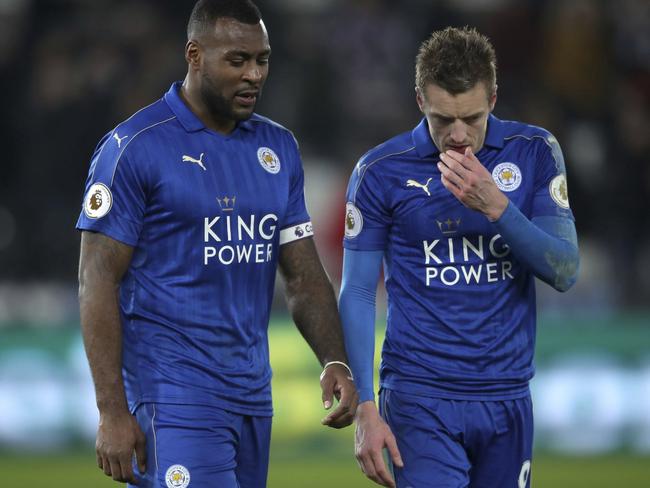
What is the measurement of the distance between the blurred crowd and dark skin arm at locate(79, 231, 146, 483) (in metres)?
6.22

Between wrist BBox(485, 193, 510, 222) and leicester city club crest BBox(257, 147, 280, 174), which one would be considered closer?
wrist BBox(485, 193, 510, 222)

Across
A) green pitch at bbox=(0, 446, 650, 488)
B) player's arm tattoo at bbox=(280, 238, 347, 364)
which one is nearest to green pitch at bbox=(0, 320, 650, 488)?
green pitch at bbox=(0, 446, 650, 488)

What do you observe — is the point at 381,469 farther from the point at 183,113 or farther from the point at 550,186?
the point at 183,113

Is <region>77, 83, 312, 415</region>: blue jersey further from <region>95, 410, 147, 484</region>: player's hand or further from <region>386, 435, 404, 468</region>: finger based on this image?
<region>386, 435, 404, 468</region>: finger

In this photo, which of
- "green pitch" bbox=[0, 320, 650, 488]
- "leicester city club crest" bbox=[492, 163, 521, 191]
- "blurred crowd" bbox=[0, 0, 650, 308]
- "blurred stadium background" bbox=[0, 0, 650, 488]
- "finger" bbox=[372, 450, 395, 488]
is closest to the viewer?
"finger" bbox=[372, 450, 395, 488]

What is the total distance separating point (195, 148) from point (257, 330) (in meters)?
0.70

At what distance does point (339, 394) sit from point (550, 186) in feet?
3.58

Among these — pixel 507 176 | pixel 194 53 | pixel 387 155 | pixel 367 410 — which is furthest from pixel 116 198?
pixel 507 176

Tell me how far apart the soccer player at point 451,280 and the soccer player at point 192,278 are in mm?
237

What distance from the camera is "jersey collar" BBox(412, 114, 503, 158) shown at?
4934 millimetres

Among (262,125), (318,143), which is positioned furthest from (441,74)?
(318,143)

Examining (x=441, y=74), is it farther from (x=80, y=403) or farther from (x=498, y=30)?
(x=498, y=30)

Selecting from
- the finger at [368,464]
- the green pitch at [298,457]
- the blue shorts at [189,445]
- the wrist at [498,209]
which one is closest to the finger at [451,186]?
the wrist at [498,209]

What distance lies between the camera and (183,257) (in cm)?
463
